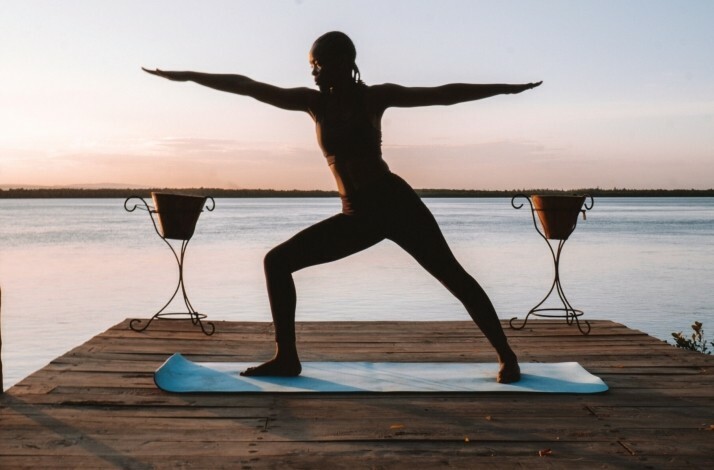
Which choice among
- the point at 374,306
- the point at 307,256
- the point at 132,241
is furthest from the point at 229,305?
the point at 132,241

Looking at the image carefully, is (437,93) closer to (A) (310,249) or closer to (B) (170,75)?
(A) (310,249)

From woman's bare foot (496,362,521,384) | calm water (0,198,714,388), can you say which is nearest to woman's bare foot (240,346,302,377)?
woman's bare foot (496,362,521,384)

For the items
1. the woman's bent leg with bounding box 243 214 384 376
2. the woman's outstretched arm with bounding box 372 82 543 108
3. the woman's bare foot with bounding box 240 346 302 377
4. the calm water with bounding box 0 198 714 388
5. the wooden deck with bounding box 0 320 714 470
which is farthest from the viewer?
the calm water with bounding box 0 198 714 388

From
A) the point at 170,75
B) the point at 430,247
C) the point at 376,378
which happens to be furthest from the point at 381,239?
the point at 170,75

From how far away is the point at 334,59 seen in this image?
13.4 ft

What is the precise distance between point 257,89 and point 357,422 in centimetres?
188

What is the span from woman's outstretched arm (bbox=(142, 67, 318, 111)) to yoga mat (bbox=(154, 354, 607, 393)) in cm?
153

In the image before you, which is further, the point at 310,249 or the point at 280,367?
the point at 280,367

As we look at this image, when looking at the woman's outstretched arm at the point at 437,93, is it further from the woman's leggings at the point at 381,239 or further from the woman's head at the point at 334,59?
the woman's leggings at the point at 381,239

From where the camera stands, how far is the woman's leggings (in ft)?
13.3

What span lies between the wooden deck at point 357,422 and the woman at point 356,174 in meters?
0.61

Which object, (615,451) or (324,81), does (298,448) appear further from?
(324,81)

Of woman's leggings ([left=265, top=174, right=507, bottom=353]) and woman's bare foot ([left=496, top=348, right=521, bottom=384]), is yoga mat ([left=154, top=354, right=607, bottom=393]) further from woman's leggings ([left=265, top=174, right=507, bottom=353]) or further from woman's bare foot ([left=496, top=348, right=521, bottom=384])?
woman's leggings ([left=265, top=174, right=507, bottom=353])

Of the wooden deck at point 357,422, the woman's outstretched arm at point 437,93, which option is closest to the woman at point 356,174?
the woman's outstretched arm at point 437,93
